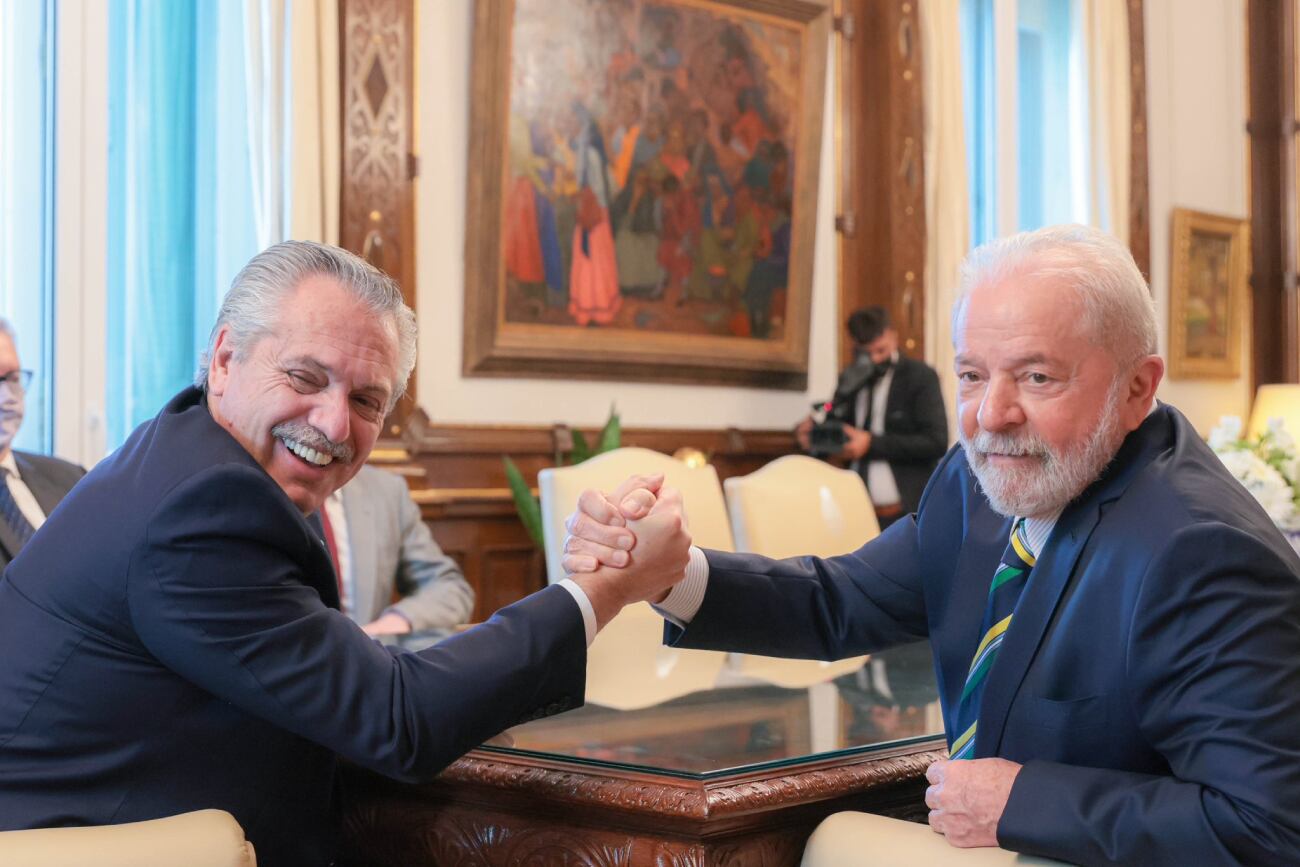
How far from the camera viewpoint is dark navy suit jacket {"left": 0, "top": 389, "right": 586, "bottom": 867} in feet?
5.70

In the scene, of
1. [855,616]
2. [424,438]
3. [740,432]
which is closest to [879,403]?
[740,432]

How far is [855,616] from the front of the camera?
235 cm

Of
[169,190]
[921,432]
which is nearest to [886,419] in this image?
[921,432]

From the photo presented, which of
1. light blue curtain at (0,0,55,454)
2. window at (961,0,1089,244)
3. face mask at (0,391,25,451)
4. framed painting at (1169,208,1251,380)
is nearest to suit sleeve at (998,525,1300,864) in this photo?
face mask at (0,391,25,451)

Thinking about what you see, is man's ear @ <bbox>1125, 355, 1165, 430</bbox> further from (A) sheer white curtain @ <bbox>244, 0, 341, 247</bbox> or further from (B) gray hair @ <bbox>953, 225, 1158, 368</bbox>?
(A) sheer white curtain @ <bbox>244, 0, 341, 247</bbox>

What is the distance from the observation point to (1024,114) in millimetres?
8492

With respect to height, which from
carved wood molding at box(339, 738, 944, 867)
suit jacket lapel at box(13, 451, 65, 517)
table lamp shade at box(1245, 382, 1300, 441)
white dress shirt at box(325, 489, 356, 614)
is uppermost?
table lamp shade at box(1245, 382, 1300, 441)

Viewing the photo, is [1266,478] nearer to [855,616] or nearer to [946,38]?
[855,616]

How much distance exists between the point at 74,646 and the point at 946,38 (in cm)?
677

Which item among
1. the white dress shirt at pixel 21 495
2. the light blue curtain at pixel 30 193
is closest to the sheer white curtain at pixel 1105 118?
the light blue curtain at pixel 30 193

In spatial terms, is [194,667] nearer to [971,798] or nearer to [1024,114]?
[971,798]

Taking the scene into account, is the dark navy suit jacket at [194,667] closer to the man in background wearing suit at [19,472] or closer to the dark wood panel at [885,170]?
the man in background wearing suit at [19,472]

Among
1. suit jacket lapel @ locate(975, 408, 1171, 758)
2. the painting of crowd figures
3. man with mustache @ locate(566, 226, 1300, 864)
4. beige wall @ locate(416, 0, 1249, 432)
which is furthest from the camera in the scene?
the painting of crowd figures

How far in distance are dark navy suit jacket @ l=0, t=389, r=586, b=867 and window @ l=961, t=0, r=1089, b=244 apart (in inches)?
264
